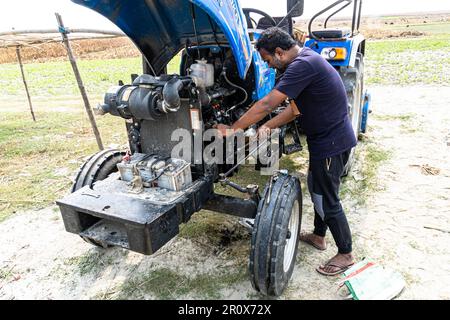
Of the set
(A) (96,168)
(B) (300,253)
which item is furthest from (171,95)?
(B) (300,253)

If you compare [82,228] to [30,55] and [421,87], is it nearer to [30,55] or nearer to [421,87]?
[421,87]

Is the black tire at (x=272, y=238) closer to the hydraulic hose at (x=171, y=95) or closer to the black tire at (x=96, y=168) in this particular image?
the hydraulic hose at (x=171, y=95)

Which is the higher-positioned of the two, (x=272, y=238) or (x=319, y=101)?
(x=319, y=101)

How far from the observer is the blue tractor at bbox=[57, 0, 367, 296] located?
234 centimetres

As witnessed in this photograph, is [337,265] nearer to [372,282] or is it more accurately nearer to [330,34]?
[372,282]

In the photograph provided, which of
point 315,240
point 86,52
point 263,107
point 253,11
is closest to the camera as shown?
point 263,107

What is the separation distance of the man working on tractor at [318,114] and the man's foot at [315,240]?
25 centimetres

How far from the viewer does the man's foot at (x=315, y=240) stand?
10.5 feet

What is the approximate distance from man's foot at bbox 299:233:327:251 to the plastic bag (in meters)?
0.48

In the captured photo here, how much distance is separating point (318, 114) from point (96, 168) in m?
1.88

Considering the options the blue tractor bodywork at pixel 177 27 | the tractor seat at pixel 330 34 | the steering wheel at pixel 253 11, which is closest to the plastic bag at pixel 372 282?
the blue tractor bodywork at pixel 177 27

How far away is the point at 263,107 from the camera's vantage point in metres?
2.50

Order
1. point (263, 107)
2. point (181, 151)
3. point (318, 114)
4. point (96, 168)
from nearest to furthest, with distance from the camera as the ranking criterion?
1. point (263, 107)
2. point (318, 114)
3. point (181, 151)
4. point (96, 168)
